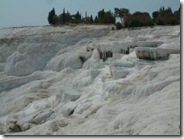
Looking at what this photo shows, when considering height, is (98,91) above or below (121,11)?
below

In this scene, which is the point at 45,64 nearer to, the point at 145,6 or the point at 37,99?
the point at 37,99

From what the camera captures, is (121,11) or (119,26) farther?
(119,26)

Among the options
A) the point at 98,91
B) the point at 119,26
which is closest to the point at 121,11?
the point at 98,91

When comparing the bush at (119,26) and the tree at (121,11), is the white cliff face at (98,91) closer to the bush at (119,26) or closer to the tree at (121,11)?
the bush at (119,26)

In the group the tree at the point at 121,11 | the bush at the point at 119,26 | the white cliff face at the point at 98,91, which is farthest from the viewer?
the bush at the point at 119,26

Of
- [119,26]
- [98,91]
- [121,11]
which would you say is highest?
[121,11]

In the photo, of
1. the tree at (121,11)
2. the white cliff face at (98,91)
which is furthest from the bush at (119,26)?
the tree at (121,11)

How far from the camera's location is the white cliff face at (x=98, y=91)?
2.68 m

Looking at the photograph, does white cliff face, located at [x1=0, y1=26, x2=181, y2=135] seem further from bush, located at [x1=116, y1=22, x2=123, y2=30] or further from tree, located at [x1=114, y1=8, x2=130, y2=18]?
tree, located at [x1=114, y1=8, x2=130, y2=18]

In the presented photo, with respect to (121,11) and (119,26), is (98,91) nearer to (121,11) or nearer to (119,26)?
(121,11)

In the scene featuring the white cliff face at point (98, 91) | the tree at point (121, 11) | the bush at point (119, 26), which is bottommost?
the white cliff face at point (98, 91)

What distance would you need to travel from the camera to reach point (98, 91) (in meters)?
3.34

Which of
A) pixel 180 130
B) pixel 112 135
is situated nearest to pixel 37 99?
pixel 112 135

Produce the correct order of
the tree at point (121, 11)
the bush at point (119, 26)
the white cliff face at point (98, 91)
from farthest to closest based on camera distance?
1. the bush at point (119, 26)
2. the tree at point (121, 11)
3. the white cliff face at point (98, 91)
